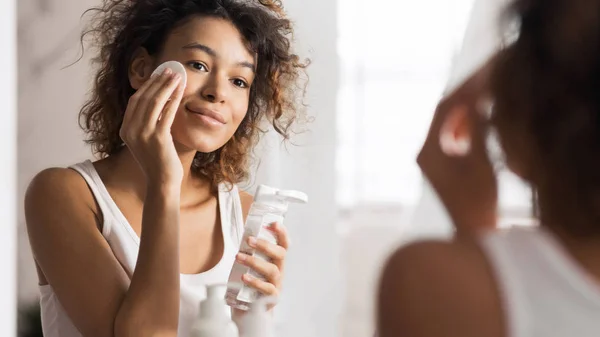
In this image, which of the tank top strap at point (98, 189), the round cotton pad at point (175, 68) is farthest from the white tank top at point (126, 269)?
the round cotton pad at point (175, 68)

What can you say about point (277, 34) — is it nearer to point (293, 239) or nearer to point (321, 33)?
point (321, 33)

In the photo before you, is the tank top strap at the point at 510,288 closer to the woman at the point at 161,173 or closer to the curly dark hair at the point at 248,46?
the woman at the point at 161,173

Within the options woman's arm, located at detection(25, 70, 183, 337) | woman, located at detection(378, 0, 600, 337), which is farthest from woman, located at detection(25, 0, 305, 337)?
woman, located at detection(378, 0, 600, 337)

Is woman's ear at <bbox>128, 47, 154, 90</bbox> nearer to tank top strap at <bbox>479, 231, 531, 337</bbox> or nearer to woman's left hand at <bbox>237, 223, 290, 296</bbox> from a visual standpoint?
woman's left hand at <bbox>237, 223, 290, 296</bbox>

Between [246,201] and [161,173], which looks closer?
[161,173]

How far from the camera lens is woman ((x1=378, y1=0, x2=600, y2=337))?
41 centimetres

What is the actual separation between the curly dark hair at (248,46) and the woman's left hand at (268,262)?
149 mm

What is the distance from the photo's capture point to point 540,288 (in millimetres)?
411

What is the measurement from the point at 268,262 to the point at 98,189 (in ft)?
0.57

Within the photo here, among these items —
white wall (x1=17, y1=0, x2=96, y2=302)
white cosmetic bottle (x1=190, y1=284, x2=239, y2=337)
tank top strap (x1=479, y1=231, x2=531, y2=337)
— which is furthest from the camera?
white wall (x1=17, y1=0, x2=96, y2=302)

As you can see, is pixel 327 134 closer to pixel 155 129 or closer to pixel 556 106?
pixel 155 129

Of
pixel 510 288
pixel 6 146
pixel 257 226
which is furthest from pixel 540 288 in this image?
pixel 6 146

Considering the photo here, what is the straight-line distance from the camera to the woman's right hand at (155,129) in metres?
0.61

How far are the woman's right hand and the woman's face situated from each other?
50mm
